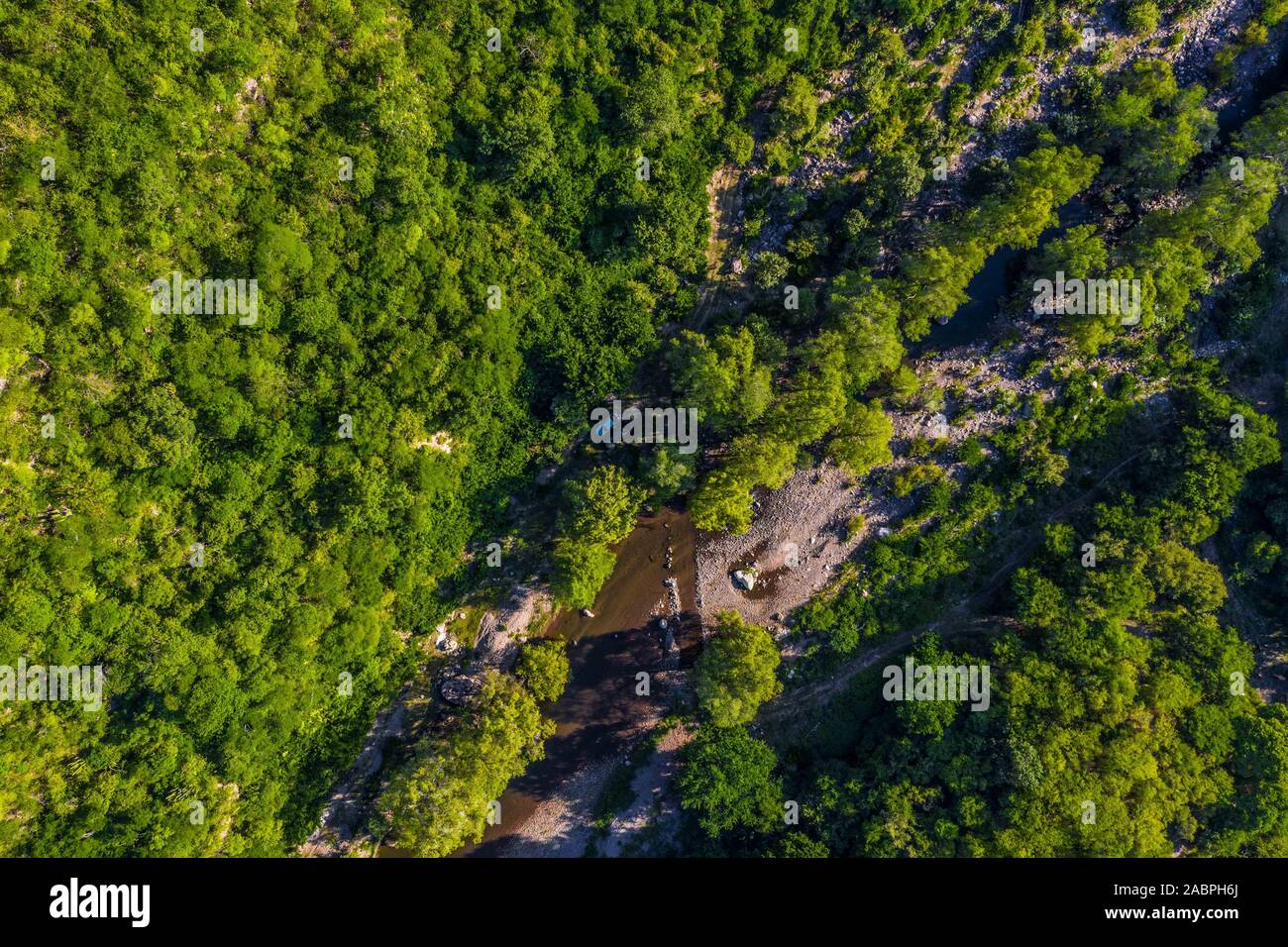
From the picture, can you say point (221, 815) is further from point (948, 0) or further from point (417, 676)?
point (948, 0)

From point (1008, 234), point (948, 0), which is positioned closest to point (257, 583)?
point (1008, 234)

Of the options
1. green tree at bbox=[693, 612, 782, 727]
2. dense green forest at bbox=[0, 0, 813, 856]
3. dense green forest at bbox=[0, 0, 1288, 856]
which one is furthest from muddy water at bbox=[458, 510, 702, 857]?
dense green forest at bbox=[0, 0, 813, 856]

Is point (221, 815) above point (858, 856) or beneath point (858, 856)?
above

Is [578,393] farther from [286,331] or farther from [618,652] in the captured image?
[618,652]

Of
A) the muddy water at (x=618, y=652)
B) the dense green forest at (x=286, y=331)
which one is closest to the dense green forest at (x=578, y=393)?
the dense green forest at (x=286, y=331)

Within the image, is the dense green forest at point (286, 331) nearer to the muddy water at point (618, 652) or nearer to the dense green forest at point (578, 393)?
the dense green forest at point (578, 393)
